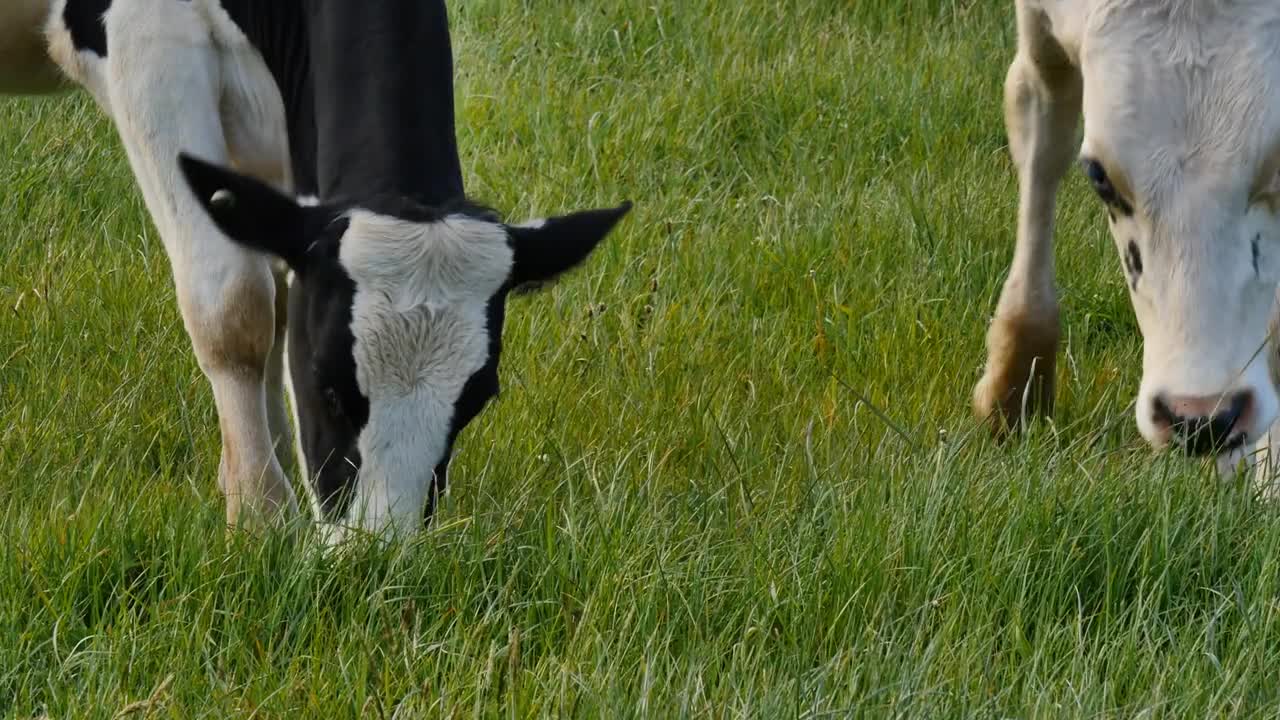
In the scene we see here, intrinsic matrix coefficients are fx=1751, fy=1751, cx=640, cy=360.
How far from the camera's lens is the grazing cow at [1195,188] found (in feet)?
11.8

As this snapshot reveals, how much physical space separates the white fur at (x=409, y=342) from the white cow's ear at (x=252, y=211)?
0.11m

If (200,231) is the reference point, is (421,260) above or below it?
above

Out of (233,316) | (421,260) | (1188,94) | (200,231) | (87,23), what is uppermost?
(87,23)

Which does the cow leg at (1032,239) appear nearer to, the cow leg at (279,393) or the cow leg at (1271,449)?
the cow leg at (1271,449)

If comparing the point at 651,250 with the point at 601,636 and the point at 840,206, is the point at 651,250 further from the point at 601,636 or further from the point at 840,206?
the point at 601,636

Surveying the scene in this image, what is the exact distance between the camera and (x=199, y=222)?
13.0ft

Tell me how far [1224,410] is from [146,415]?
8.23ft

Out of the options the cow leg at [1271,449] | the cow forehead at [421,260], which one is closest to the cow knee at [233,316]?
the cow forehead at [421,260]

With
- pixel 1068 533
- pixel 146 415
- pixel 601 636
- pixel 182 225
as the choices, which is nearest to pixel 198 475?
pixel 146 415

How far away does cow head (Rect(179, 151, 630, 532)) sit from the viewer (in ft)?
10.7

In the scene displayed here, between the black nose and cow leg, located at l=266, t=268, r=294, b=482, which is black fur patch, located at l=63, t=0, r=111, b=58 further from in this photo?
→ the black nose

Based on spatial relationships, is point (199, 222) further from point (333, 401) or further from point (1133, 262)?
point (1133, 262)

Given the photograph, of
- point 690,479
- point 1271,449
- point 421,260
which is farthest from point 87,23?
point 1271,449

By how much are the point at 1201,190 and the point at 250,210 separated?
75.9 inches
